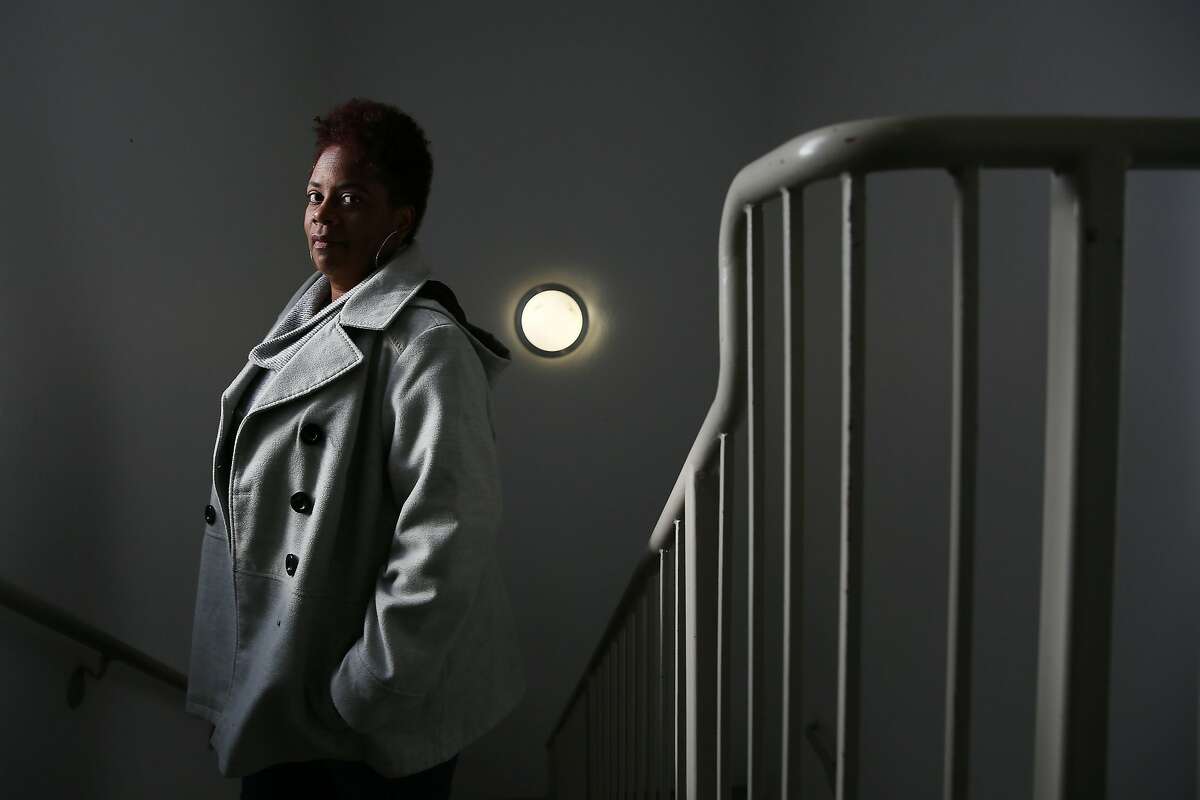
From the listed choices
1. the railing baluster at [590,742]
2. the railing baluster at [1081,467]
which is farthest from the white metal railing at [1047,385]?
the railing baluster at [590,742]

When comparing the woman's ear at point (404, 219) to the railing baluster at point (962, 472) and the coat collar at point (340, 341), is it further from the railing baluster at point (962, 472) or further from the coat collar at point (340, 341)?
the railing baluster at point (962, 472)

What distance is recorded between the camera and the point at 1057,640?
1.56ft

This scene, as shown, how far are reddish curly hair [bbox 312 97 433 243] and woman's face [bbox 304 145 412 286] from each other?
0.02 m

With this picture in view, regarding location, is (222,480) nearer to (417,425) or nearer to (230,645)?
(230,645)

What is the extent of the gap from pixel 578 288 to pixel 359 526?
163 centimetres

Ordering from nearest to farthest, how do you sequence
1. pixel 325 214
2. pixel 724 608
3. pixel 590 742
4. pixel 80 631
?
pixel 724 608 → pixel 325 214 → pixel 80 631 → pixel 590 742

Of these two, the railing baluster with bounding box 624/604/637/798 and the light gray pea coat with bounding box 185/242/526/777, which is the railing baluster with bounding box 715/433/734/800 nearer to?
the light gray pea coat with bounding box 185/242/526/777

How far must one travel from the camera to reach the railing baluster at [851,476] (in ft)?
1.65

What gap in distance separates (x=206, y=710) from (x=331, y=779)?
238 mm

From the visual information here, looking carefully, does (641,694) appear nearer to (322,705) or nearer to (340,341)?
(322,705)

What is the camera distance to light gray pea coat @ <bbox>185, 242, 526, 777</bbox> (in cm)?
107

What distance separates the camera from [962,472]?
490 millimetres

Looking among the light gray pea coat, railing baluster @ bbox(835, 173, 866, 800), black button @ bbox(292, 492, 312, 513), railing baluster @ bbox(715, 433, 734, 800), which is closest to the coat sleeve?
the light gray pea coat

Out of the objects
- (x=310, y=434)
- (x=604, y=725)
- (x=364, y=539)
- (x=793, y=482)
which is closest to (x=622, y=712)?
(x=604, y=725)
